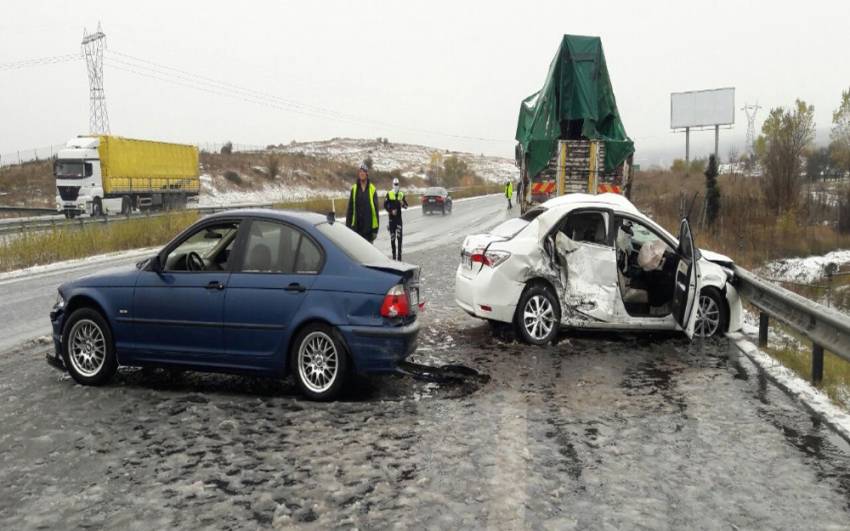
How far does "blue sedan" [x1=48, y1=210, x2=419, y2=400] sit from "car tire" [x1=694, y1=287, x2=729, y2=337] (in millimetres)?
4222

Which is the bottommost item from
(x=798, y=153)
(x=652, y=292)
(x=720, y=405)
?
(x=720, y=405)

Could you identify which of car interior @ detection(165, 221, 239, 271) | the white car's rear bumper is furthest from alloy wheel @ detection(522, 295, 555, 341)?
car interior @ detection(165, 221, 239, 271)

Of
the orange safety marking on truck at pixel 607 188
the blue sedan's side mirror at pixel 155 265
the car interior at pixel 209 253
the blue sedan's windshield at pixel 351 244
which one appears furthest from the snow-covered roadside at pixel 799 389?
the orange safety marking on truck at pixel 607 188

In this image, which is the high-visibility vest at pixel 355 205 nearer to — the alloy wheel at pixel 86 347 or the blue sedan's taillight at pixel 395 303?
the alloy wheel at pixel 86 347

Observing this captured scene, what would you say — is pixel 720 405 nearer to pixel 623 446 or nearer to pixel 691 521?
pixel 623 446

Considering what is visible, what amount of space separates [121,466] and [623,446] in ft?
11.1

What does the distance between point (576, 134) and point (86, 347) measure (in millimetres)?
12299

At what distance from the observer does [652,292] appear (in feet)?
30.9

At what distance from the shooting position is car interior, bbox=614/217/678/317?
9.14m

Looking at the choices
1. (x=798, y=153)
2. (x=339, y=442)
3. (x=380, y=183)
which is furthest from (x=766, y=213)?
(x=380, y=183)

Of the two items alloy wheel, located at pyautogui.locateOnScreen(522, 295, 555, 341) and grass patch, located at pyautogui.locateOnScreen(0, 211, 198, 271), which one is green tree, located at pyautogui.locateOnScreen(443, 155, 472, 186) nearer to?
grass patch, located at pyautogui.locateOnScreen(0, 211, 198, 271)

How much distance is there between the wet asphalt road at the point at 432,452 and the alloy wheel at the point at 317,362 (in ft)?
0.66

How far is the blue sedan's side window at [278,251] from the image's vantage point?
21.5 ft

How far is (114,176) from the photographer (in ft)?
127
